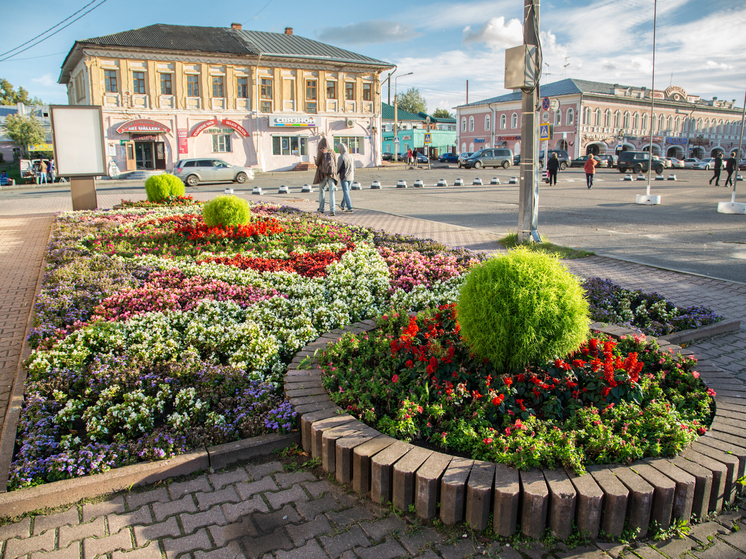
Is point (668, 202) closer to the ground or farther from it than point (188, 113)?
closer to the ground

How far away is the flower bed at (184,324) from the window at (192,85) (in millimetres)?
33121

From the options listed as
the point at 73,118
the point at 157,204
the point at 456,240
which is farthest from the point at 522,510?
the point at 73,118

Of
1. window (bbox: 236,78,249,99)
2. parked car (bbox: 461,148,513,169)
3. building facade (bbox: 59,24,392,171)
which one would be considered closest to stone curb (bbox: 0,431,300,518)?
building facade (bbox: 59,24,392,171)

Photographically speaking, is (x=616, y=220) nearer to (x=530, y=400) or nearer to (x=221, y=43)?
(x=530, y=400)

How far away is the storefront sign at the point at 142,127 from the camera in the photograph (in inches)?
1427

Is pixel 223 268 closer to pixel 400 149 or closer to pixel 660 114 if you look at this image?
pixel 400 149

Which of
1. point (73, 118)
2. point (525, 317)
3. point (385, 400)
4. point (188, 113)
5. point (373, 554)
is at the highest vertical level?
point (188, 113)

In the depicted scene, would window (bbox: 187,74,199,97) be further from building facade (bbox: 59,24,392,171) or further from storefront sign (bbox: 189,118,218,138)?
storefront sign (bbox: 189,118,218,138)

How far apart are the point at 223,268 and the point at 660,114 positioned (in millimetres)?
73842

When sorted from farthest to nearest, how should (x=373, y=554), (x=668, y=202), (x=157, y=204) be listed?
1. (x=668, y=202)
2. (x=157, y=204)
3. (x=373, y=554)

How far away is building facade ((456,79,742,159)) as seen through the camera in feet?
193

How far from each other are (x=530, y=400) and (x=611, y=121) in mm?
65888

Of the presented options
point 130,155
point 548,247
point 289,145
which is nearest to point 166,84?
point 130,155

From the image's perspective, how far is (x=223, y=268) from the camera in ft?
21.9
